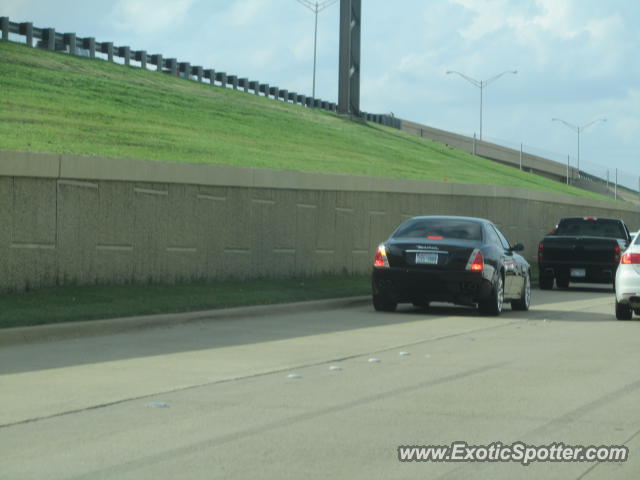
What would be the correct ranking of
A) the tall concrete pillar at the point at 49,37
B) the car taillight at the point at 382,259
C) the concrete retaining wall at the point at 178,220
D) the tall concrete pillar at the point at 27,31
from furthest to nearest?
the tall concrete pillar at the point at 49,37, the tall concrete pillar at the point at 27,31, the car taillight at the point at 382,259, the concrete retaining wall at the point at 178,220

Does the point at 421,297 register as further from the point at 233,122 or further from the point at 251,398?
the point at 233,122

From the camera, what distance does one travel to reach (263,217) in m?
23.0

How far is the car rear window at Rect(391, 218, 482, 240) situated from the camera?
1936 centimetres

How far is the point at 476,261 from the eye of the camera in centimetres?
1869

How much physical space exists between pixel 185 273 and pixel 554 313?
6547 millimetres

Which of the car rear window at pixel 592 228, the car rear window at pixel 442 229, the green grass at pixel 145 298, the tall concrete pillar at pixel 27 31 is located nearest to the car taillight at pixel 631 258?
the car rear window at pixel 442 229

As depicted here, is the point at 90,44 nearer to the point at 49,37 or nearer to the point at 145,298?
the point at 49,37

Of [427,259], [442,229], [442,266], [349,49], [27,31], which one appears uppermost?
[349,49]

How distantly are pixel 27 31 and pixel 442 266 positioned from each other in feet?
87.4

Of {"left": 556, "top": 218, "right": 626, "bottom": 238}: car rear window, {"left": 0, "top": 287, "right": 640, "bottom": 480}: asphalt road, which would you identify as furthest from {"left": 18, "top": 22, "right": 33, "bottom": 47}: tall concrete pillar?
{"left": 0, "top": 287, "right": 640, "bottom": 480}: asphalt road

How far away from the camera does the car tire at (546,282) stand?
28.9 m

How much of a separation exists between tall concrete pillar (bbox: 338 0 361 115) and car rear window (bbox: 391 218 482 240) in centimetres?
3365

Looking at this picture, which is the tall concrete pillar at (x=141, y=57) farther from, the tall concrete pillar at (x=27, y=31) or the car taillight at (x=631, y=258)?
the car taillight at (x=631, y=258)

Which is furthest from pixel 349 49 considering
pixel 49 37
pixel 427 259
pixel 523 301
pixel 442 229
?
pixel 427 259
